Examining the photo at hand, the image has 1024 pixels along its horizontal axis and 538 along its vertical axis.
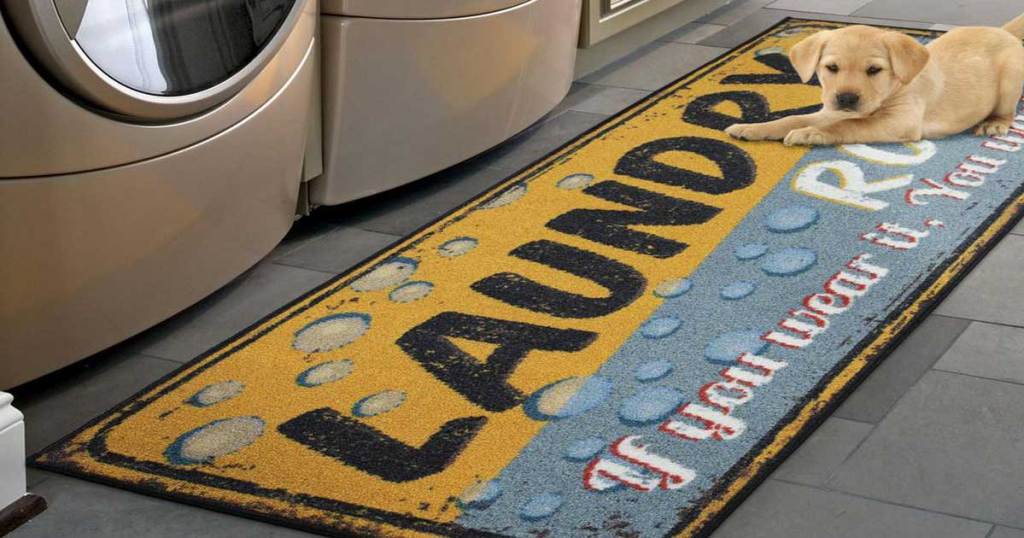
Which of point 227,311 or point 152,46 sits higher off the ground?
point 152,46

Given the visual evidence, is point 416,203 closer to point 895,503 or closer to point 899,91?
point 899,91

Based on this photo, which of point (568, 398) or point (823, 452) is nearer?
point (823, 452)

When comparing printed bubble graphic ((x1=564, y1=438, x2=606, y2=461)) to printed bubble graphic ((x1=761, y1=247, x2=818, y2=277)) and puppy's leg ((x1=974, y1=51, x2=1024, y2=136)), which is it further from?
puppy's leg ((x1=974, y1=51, x2=1024, y2=136))

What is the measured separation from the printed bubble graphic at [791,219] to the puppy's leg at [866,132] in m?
0.32

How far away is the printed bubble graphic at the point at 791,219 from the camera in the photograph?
221 cm

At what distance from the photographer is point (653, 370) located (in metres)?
1.78

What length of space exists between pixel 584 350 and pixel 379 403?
0.29 metres

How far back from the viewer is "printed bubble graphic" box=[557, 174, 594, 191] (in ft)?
7.86

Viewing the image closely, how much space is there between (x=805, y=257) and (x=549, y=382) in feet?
1.80

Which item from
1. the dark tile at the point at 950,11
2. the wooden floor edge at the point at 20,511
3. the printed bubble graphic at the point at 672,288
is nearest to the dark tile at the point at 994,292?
the printed bubble graphic at the point at 672,288

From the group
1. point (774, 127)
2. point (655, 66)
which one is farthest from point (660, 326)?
point (655, 66)

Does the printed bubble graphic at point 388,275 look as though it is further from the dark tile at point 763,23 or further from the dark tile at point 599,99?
the dark tile at point 763,23

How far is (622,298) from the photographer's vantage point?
1986 millimetres

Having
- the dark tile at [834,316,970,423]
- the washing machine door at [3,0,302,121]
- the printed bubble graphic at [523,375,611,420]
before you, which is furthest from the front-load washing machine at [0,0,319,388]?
the dark tile at [834,316,970,423]
